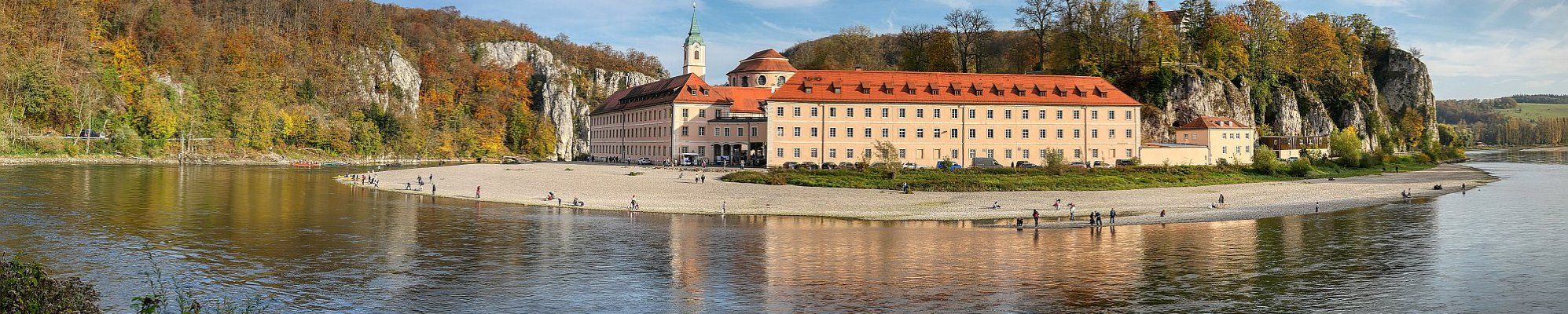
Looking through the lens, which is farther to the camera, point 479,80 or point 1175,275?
point 479,80

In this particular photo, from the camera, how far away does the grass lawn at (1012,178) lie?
212ft

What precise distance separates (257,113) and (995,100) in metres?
102

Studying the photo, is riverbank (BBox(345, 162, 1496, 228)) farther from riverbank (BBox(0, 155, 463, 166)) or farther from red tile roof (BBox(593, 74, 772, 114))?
riverbank (BBox(0, 155, 463, 166))

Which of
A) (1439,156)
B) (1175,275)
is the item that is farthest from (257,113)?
(1439,156)

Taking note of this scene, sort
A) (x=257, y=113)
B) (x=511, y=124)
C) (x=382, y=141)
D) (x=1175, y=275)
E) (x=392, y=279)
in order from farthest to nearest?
(x=511, y=124)
(x=382, y=141)
(x=257, y=113)
(x=1175, y=275)
(x=392, y=279)

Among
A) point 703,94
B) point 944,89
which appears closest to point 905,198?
point 944,89

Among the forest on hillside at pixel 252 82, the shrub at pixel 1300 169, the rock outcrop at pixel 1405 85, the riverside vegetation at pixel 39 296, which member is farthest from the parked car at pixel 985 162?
the rock outcrop at pixel 1405 85

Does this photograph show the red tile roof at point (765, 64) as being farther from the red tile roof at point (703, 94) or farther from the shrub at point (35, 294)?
the shrub at point (35, 294)

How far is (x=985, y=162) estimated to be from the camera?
3223 inches

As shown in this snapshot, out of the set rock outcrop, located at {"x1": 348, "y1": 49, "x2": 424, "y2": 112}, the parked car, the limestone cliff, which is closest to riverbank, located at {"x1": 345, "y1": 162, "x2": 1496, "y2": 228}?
the parked car

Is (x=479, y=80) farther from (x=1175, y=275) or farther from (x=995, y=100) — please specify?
(x=1175, y=275)

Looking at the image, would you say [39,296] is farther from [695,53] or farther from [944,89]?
[695,53]

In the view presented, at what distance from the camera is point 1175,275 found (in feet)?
95.0

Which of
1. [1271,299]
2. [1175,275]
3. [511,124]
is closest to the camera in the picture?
[1271,299]
